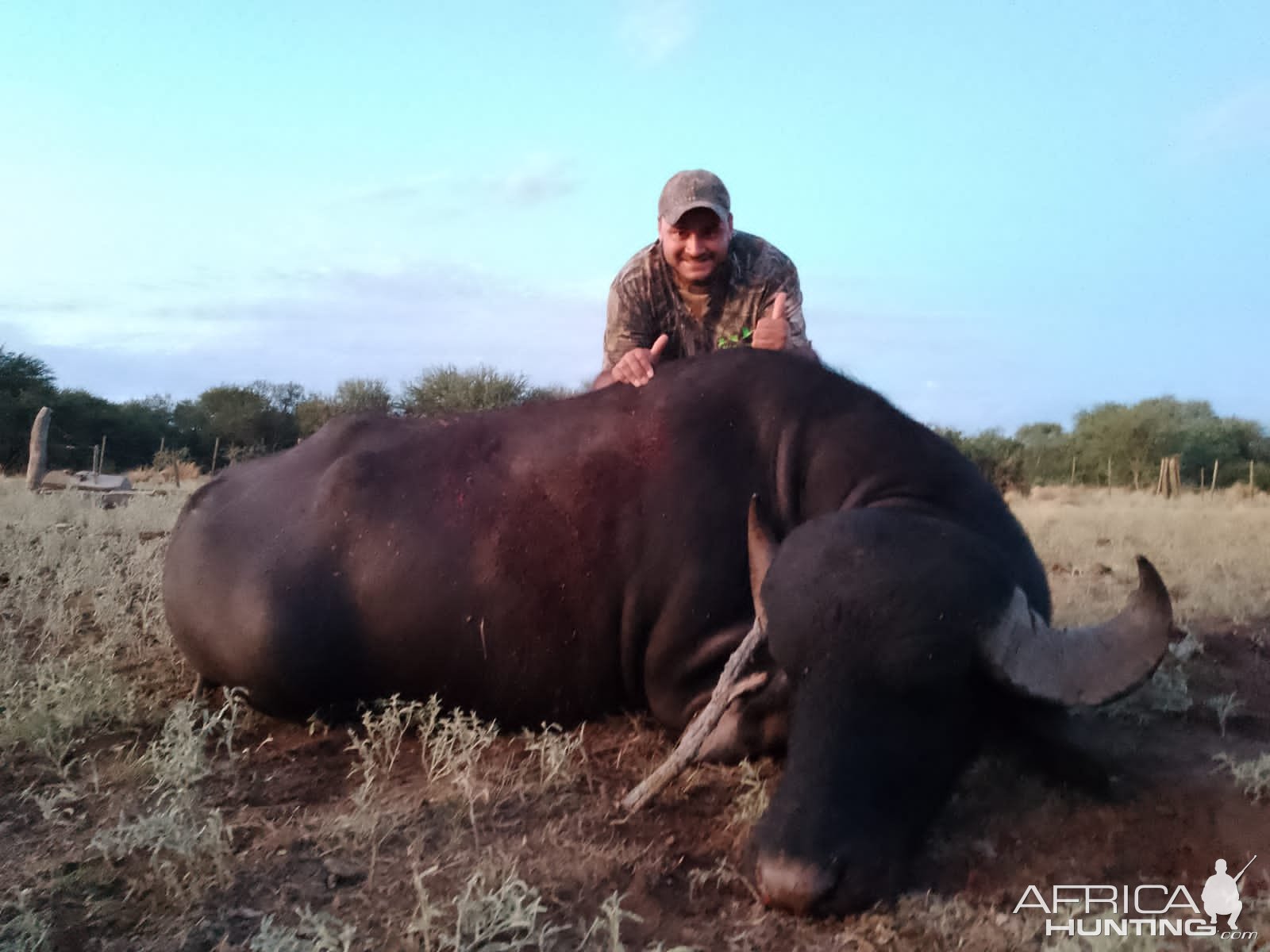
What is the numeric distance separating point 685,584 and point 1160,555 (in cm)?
651

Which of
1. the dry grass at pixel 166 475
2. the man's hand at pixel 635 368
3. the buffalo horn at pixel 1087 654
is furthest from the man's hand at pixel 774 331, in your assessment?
the dry grass at pixel 166 475

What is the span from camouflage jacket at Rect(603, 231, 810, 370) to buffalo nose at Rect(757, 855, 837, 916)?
381cm

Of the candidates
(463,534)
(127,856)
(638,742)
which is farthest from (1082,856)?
(127,856)

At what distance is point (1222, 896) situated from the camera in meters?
2.36

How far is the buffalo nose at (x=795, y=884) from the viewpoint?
88.9 inches

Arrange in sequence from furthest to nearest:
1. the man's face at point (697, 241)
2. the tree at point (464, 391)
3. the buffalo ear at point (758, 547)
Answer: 1. the tree at point (464, 391)
2. the man's face at point (697, 241)
3. the buffalo ear at point (758, 547)

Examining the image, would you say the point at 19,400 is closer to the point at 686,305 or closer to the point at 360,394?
the point at 360,394

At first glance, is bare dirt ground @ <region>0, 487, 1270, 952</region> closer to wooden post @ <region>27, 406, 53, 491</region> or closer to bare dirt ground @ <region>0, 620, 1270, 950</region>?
bare dirt ground @ <region>0, 620, 1270, 950</region>

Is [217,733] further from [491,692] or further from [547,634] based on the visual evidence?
[547,634]

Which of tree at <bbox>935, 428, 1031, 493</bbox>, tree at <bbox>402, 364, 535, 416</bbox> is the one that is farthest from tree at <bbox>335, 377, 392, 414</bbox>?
tree at <bbox>935, 428, 1031, 493</bbox>

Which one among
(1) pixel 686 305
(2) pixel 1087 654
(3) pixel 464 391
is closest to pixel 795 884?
(2) pixel 1087 654

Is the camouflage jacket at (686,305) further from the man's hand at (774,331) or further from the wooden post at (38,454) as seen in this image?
the wooden post at (38,454)

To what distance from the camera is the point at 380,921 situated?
2.24 meters
